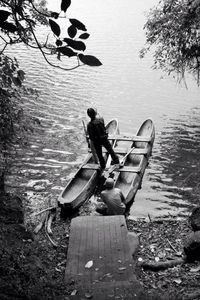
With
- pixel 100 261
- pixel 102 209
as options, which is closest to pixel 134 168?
pixel 102 209

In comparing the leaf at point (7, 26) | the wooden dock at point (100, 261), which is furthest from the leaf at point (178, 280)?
the leaf at point (7, 26)

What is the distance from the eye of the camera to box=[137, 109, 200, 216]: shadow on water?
13.3 meters

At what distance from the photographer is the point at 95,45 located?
→ 40.7m

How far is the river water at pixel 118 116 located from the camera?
1447 cm

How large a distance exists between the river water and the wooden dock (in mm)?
3772

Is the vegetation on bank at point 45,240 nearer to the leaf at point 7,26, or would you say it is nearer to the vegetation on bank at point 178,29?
the leaf at point 7,26

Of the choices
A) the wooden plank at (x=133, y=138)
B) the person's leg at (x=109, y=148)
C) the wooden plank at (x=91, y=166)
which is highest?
the person's leg at (x=109, y=148)

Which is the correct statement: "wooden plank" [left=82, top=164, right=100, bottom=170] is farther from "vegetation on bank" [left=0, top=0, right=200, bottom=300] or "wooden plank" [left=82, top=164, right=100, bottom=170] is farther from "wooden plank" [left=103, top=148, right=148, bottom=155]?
"vegetation on bank" [left=0, top=0, right=200, bottom=300]

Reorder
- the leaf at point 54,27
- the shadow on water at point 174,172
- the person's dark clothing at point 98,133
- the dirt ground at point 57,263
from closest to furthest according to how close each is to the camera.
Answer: the leaf at point 54,27 → the dirt ground at point 57,263 → the person's dark clothing at point 98,133 → the shadow on water at point 174,172

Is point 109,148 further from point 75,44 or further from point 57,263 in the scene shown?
point 75,44

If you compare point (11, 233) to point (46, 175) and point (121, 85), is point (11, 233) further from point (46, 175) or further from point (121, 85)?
point (121, 85)

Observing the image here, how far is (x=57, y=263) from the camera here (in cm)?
796

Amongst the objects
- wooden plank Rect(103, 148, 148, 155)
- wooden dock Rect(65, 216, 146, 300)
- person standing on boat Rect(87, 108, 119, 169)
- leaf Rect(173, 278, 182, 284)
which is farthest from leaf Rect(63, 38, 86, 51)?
wooden plank Rect(103, 148, 148, 155)

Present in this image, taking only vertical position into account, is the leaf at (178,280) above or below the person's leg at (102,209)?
above
